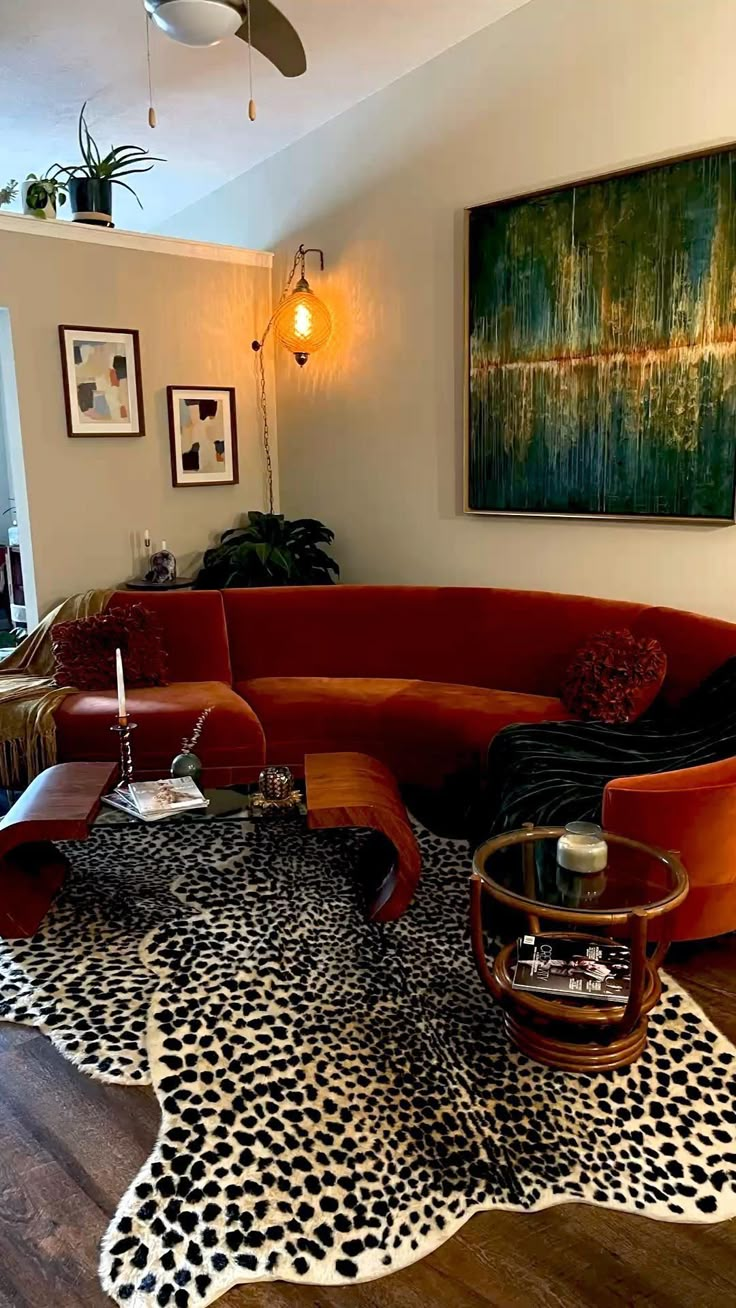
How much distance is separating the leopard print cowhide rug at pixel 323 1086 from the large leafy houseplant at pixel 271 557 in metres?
2.18

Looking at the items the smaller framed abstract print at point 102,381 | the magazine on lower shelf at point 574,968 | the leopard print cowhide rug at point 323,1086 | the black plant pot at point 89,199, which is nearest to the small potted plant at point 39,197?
the black plant pot at point 89,199

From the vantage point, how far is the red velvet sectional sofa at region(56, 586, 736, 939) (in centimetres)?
328

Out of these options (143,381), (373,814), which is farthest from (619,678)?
(143,381)

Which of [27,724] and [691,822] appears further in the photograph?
[27,724]

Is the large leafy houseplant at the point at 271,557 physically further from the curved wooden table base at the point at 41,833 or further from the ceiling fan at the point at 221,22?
the ceiling fan at the point at 221,22

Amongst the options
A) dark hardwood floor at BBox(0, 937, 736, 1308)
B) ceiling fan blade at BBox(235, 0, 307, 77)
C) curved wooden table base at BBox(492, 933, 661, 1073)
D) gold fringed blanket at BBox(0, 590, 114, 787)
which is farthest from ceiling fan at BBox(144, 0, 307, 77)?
dark hardwood floor at BBox(0, 937, 736, 1308)

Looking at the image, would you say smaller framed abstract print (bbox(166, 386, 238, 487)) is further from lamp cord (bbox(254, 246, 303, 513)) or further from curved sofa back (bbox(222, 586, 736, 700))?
curved sofa back (bbox(222, 586, 736, 700))

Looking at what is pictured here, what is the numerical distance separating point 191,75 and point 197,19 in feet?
5.87

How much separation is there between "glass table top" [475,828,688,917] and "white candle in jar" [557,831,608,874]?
0.7 inches

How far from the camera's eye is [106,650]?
12.7 feet

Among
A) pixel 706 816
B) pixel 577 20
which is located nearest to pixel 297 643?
pixel 706 816

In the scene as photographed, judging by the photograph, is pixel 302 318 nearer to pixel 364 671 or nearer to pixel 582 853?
pixel 364 671

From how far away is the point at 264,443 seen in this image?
543 cm

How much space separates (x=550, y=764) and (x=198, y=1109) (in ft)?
4.74
